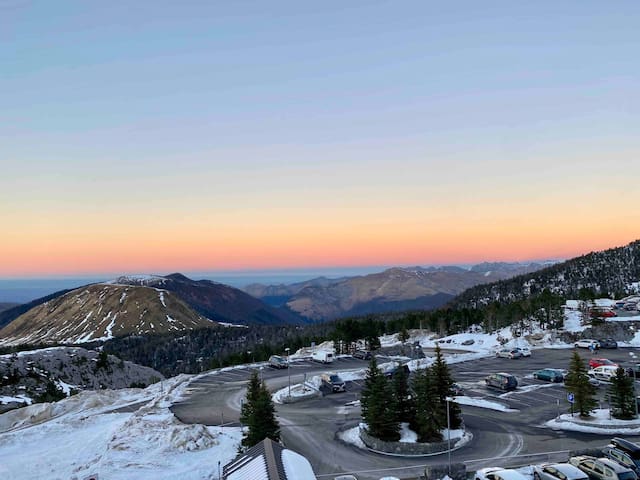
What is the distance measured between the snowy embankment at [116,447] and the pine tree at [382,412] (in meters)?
10.3

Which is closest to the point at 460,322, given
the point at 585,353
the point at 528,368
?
the point at 585,353

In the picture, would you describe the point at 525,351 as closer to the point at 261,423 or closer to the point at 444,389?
the point at 444,389

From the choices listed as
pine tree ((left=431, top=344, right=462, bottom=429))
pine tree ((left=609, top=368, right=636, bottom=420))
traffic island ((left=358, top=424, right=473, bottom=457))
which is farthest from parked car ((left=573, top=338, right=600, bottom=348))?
traffic island ((left=358, top=424, right=473, bottom=457))

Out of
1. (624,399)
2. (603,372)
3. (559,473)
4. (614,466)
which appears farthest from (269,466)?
(603,372)

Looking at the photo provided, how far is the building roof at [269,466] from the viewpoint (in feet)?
61.9

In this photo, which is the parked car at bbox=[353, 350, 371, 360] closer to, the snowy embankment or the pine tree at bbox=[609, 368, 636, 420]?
the snowy embankment

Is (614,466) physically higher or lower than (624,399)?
higher

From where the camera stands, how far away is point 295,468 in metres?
20.0

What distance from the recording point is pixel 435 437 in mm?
33375

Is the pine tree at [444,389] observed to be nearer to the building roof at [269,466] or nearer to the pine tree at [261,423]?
the pine tree at [261,423]

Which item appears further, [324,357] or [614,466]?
[324,357]

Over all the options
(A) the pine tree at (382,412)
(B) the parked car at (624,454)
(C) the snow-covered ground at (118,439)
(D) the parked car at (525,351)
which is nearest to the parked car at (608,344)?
(D) the parked car at (525,351)

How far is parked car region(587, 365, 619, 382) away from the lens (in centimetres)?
5028

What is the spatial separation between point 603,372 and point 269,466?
4603 cm
